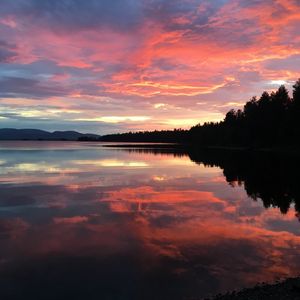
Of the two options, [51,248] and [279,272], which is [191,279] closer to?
[279,272]

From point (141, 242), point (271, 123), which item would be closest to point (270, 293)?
point (141, 242)

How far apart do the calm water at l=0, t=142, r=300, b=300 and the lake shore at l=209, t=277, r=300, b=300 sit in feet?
2.42

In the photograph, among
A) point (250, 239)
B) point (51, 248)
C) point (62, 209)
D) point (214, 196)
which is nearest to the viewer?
point (51, 248)

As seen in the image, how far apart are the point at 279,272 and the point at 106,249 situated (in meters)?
6.47

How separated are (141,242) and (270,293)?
6806 mm

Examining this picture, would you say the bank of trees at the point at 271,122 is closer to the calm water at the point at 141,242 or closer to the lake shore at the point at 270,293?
the calm water at the point at 141,242

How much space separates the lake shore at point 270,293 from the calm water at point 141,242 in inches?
29.1

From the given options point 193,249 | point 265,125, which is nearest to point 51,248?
point 193,249

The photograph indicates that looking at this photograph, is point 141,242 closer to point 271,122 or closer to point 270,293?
point 270,293

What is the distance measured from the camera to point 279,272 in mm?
13117

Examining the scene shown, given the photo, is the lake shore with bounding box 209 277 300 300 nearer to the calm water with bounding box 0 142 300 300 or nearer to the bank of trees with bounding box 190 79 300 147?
the calm water with bounding box 0 142 300 300

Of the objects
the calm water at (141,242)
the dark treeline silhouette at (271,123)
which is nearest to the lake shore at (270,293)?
the calm water at (141,242)

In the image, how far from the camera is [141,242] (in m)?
16.4

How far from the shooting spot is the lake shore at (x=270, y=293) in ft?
33.7
